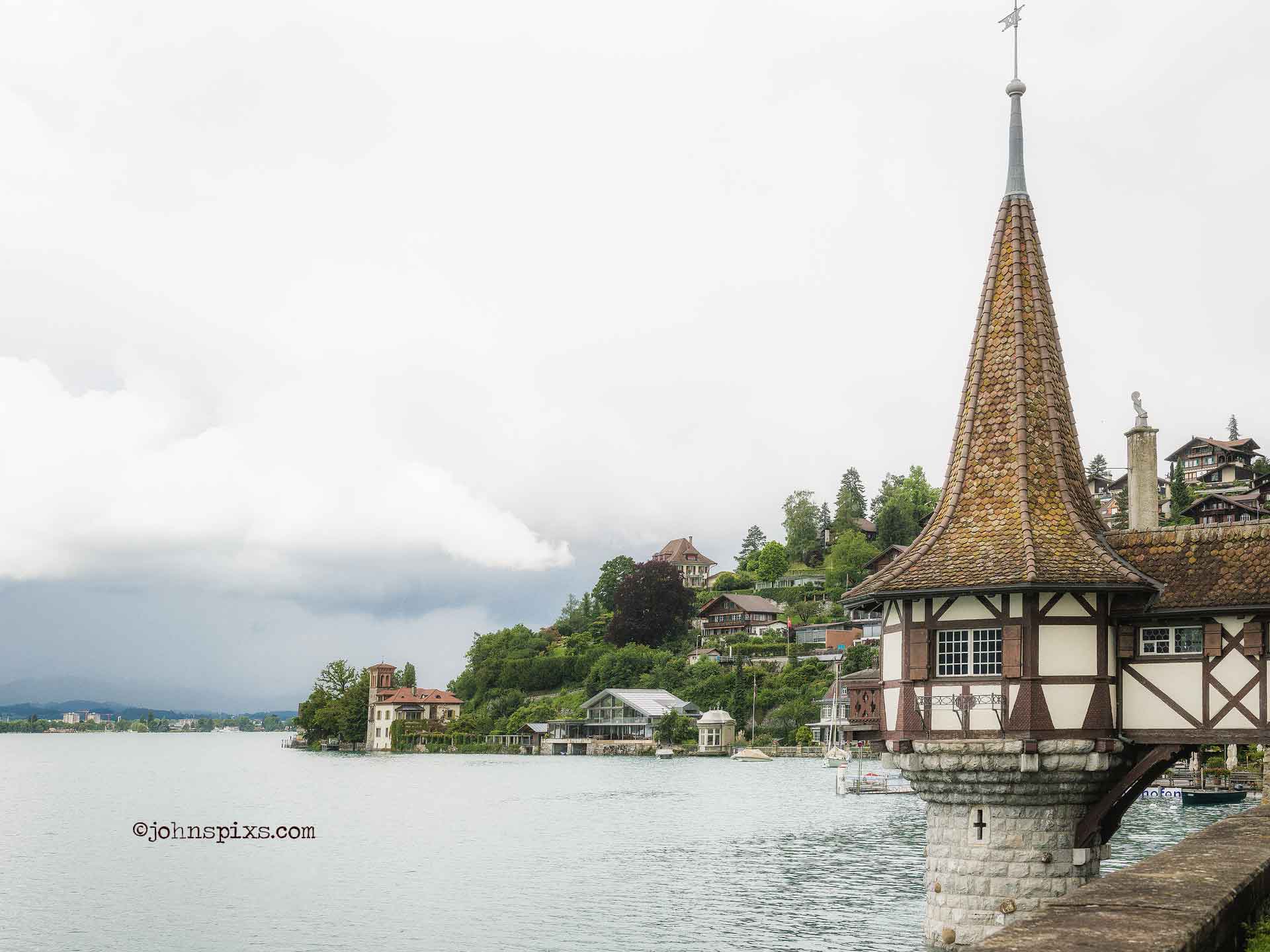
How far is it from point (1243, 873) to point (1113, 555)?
10.6 meters

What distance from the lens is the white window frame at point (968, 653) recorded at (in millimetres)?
19531

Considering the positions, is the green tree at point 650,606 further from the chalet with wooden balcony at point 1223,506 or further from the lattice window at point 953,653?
the lattice window at point 953,653

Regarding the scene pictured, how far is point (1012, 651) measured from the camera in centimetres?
1922

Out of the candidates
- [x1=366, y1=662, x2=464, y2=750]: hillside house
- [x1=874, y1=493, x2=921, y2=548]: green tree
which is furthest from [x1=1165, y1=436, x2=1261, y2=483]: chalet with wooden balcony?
[x1=366, y1=662, x2=464, y2=750]: hillside house

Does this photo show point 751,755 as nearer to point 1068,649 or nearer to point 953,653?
point 953,653

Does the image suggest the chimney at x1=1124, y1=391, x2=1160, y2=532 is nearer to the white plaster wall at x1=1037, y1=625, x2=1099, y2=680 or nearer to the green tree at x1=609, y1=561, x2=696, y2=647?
the white plaster wall at x1=1037, y1=625, x2=1099, y2=680

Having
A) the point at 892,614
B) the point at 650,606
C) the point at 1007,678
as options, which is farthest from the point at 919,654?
the point at 650,606

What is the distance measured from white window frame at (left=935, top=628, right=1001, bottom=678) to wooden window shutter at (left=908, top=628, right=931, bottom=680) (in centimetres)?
14

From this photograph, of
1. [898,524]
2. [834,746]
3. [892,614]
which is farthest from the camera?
[898,524]

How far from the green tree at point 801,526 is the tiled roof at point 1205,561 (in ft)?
521

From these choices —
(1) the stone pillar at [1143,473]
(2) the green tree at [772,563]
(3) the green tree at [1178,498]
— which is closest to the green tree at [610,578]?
(2) the green tree at [772,563]

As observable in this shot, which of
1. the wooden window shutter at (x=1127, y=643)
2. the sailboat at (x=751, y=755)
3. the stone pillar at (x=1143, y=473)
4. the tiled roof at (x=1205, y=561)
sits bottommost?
the sailboat at (x=751, y=755)

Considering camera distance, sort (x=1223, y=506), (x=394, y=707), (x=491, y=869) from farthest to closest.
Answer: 1. (x=394, y=707)
2. (x=1223, y=506)
3. (x=491, y=869)

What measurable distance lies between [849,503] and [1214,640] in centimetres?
16505
